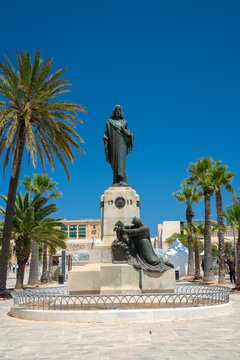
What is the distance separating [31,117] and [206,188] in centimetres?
1356

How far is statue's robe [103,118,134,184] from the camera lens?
1247 centimetres

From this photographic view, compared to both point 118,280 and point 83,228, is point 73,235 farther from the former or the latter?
point 118,280

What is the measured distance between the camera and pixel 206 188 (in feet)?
80.3

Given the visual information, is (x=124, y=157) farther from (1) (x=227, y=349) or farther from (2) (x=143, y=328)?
(1) (x=227, y=349)

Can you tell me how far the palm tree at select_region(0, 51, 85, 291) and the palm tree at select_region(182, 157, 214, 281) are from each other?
10.4 metres

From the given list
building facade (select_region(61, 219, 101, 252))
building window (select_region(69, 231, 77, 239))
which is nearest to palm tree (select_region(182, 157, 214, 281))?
building facade (select_region(61, 219, 101, 252))

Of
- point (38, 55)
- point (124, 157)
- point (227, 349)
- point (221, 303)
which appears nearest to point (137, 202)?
point (124, 157)

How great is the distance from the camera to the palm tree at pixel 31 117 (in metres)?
15.8

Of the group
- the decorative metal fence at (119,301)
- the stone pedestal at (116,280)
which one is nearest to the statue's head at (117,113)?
the stone pedestal at (116,280)

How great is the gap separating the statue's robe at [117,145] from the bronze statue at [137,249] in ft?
9.44

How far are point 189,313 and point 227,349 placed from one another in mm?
2556

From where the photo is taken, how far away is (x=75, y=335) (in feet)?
19.7

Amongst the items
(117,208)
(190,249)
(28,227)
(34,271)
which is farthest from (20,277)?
(190,249)

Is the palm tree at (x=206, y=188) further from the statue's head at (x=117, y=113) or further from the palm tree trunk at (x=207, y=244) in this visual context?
the statue's head at (x=117, y=113)
